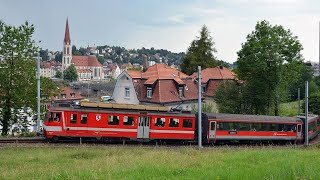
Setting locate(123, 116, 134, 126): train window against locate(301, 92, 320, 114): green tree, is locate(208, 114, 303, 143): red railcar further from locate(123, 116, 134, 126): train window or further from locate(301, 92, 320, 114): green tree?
locate(301, 92, 320, 114): green tree

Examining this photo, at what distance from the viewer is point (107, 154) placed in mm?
20047

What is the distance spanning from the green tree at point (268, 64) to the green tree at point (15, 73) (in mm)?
21228

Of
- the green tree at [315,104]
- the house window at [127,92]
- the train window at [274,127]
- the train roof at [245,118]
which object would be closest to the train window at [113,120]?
the train roof at [245,118]

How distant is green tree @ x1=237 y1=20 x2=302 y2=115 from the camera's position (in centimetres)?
3822

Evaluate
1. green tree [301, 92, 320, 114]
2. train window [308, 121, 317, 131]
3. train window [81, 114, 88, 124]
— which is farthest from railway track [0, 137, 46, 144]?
green tree [301, 92, 320, 114]

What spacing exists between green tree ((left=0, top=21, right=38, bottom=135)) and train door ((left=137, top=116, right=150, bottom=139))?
1125 cm

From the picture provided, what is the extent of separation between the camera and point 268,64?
38.5 metres

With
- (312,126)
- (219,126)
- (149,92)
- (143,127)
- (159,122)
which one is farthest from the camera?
(149,92)

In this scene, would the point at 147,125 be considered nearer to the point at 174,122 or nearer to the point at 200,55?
the point at 174,122

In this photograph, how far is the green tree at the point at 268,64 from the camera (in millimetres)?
38219

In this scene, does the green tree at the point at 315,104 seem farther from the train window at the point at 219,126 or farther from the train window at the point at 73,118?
the train window at the point at 73,118

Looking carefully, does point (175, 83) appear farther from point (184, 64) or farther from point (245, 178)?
point (245, 178)

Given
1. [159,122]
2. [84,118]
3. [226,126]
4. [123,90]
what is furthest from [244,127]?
[123,90]

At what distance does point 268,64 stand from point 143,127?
1822cm
